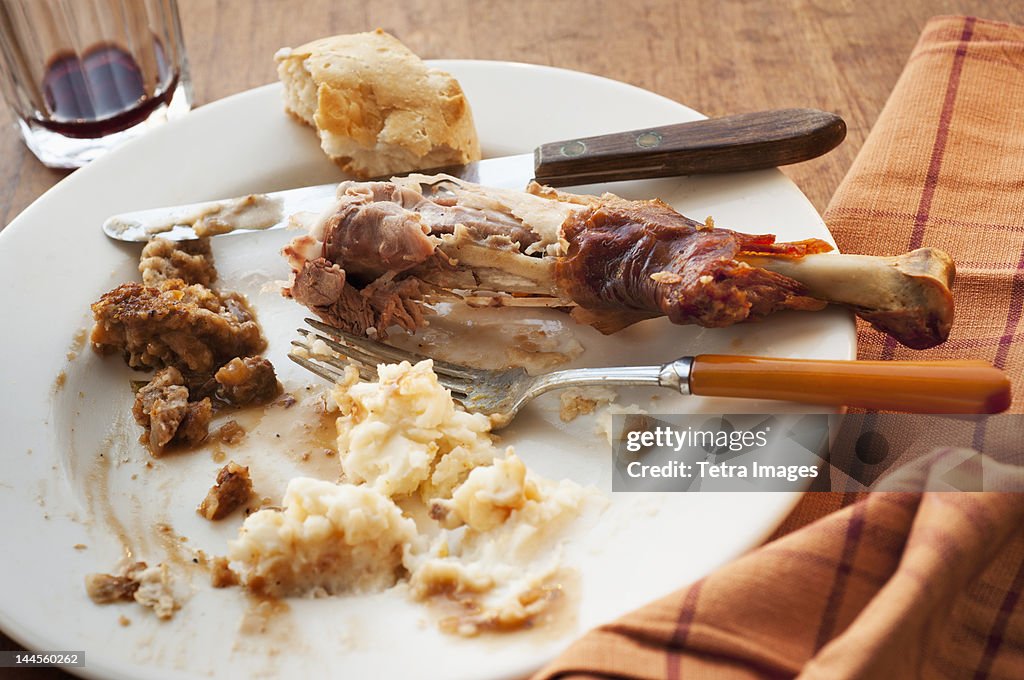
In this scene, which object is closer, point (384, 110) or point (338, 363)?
point (338, 363)

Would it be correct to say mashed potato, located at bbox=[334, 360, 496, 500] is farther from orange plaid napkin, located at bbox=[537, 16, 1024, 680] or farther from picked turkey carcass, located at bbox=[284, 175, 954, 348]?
orange plaid napkin, located at bbox=[537, 16, 1024, 680]

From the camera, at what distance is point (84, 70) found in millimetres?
3508

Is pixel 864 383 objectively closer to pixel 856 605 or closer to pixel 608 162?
pixel 856 605

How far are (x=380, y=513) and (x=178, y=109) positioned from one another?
2.39 m

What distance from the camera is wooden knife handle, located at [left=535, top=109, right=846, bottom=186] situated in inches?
111

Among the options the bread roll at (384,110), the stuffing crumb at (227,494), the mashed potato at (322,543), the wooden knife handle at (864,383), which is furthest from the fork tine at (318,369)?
the wooden knife handle at (864,383)

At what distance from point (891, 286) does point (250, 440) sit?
1.58 m

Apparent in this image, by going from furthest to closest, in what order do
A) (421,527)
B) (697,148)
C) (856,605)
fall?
(697,148) → (421,527) → (856,605)

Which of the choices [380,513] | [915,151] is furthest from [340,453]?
[915,151]

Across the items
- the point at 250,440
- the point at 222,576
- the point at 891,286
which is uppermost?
the point at 891,286

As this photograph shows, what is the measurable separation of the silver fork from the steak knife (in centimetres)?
79

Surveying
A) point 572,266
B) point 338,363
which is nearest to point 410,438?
point 338,363

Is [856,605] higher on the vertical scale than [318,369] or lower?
higher

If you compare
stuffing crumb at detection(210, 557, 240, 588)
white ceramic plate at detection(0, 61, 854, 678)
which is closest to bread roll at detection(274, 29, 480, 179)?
white ceramic plate at detection(0, 61, 854, 678)
